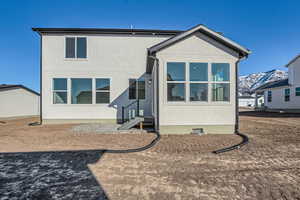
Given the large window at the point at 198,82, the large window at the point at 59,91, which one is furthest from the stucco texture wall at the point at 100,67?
the large window at the point at 198,82

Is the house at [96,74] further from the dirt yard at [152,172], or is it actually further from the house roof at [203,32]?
the dirt yard at [152,172]

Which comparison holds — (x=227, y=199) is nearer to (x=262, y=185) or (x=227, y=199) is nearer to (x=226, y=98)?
(x=262, y=185)

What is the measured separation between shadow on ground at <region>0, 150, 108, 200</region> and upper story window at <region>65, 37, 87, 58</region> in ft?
25.5

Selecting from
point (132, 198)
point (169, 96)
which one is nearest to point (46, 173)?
point (132, 198)

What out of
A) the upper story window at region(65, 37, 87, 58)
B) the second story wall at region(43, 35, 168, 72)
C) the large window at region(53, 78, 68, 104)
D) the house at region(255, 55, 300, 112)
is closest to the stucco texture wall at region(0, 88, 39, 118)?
the second story wall at region(43, 35, 168, 72)

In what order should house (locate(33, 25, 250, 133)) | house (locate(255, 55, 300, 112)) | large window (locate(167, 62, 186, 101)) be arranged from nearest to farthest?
1. large window (locate(167, 62, 186, 101))
2. house (locate(33, 25, 250, 133))
3. house (locate(255, 55, 300, 112))

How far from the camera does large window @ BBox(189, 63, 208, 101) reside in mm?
6910

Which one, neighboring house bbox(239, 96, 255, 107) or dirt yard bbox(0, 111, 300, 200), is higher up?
neighboring house bbox(239, 96, 255, 107)

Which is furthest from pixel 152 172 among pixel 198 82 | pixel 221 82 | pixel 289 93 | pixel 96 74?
pixel 289 93

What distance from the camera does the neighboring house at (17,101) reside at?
49.3 ft

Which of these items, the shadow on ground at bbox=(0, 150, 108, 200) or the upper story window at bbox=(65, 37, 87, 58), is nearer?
the shadow on ground at bbox=(0, 150, 108, 200)

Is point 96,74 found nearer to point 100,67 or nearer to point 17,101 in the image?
point 100,67

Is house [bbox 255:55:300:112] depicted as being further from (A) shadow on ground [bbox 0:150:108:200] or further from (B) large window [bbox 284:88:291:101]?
(A) shadow on ground [bbox 0:150:108:200]

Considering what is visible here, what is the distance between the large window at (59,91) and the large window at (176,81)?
24.9 feet
